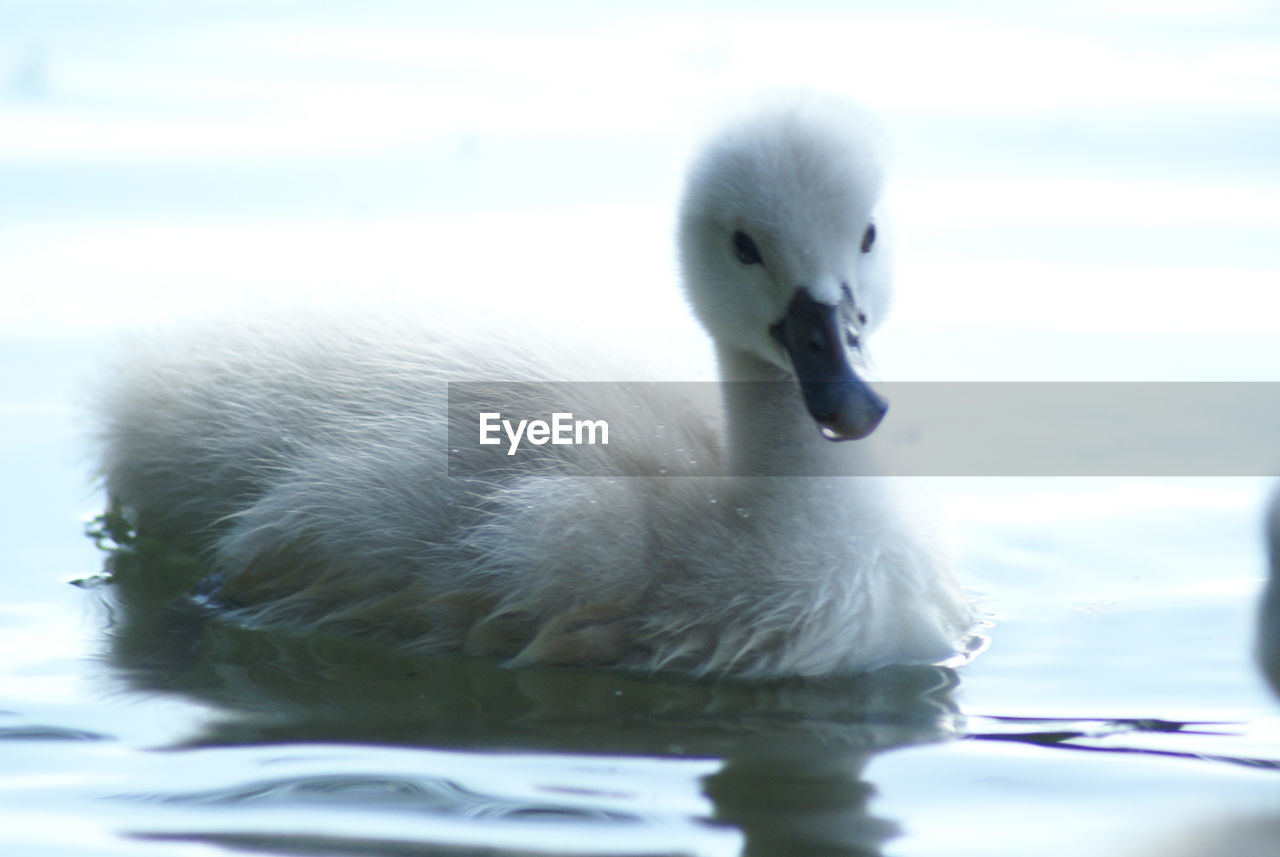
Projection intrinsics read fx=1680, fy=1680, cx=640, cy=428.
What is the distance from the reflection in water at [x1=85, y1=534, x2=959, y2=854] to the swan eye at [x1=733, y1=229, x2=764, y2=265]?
613 millimetres

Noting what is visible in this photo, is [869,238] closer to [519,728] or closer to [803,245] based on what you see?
[803,245]

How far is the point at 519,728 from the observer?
222cm

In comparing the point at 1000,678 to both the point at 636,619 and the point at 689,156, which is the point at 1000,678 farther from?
the point at 689,156

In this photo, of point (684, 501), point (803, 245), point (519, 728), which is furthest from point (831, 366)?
point (519, 728)

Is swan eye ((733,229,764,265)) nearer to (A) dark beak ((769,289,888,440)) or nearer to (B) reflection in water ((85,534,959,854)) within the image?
(A) dark beak ((769,289,888,440))

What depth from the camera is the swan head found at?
7.51 ft

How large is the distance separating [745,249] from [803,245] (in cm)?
14

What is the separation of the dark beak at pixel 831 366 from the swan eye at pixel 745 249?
112mm

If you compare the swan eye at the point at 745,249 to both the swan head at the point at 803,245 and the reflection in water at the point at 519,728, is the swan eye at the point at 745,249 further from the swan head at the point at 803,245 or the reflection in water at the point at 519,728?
the reflection in water at the point at 519,728

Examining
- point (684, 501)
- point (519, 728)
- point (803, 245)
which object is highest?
point (803, 245)

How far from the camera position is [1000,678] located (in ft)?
7.99

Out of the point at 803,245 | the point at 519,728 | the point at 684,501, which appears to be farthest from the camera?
the point at 684,501

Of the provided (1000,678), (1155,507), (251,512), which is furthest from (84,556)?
(1155,507)

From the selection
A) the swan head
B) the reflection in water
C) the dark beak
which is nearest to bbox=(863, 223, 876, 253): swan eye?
the swan head
